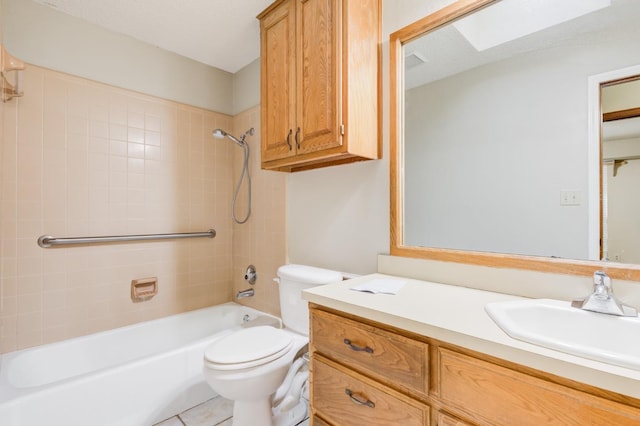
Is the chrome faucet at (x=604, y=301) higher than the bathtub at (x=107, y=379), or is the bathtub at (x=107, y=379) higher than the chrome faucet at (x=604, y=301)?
the chrome faucet at (x=604, y=301)

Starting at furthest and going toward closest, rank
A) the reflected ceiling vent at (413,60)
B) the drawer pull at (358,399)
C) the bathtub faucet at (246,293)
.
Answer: the bathtub faucet at (246,293)
the reflected ceiling vent at (413,60)
the drawer pull at (358,399)

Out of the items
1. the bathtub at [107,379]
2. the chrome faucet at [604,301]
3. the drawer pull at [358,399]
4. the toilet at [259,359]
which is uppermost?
the chrome faucet at [604,301]

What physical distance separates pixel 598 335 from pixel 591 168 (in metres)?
0.56

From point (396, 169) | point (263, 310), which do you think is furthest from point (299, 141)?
point (263, 310)

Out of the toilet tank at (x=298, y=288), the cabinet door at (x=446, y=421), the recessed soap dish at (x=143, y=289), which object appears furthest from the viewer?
the recessed soap dish at (x=143, y=289)

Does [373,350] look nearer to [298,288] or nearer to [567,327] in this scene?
[567,327]

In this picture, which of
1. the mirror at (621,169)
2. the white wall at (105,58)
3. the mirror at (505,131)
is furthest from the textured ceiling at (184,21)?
the mirror at (621,169)

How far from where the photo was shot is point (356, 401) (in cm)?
91

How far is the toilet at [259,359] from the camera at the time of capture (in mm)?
1242

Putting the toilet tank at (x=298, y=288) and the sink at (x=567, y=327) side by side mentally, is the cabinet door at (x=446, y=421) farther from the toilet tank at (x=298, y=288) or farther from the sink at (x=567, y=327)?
the toilet tank at (x=298, y=288)

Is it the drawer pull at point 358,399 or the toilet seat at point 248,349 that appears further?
the toilet seat at point 248,349

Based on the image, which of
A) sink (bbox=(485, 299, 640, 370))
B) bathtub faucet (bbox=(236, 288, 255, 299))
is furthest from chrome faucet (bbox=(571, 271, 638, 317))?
bathtub faucet (bbox=(236, 288, 255, 299))

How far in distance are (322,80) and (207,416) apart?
73.3 inches

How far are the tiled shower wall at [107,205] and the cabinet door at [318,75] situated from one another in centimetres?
75
